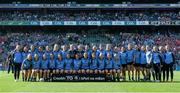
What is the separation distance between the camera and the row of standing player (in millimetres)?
25469

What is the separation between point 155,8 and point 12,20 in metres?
16.7

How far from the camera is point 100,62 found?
25.5 m

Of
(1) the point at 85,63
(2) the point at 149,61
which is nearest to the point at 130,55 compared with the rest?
(2) the point at 149,61

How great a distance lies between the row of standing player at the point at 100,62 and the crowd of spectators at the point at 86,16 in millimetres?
35589

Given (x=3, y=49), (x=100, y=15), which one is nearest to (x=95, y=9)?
(x=100, y=15)

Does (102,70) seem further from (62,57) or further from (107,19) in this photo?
(107,19)

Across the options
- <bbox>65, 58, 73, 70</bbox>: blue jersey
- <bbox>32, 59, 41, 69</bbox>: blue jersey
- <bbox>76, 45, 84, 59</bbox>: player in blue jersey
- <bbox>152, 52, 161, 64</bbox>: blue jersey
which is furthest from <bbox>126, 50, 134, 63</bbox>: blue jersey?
<bbox>32, 59, 41, 69</bbox>: blue jersey

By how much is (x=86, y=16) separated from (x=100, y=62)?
37.4 metres

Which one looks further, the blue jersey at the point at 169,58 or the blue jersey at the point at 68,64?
the blue jersey at the point at 169,58

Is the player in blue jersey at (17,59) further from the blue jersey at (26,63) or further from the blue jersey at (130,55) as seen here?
the blue jersey at (130,55)

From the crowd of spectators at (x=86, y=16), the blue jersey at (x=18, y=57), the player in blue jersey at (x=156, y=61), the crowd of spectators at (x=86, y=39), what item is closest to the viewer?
the player in blue jersey at (x=156, y=61)

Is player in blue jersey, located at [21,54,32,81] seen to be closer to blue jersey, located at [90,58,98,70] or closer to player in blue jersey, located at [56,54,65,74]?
player in blue jersey, located at [56,54,65,74]

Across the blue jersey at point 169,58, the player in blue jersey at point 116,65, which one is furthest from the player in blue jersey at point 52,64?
the blue jersey at point 169,58

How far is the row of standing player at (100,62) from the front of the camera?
25469 millimetres
